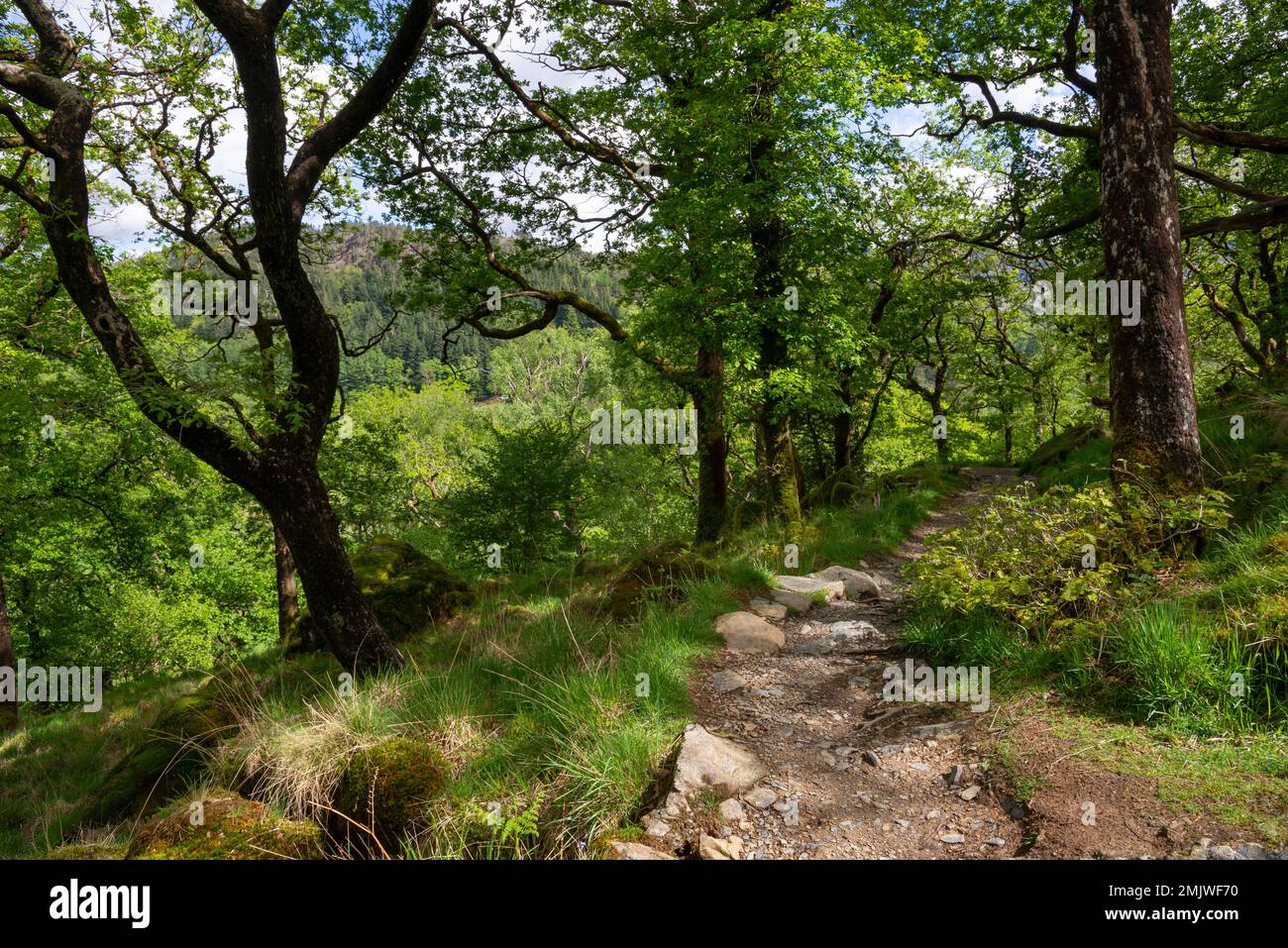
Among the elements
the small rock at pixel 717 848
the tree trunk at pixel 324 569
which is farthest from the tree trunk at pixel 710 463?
the small rock at pixel 717 848

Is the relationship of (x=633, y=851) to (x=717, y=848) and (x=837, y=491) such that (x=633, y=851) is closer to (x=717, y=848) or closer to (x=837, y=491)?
(x=717, y=848)

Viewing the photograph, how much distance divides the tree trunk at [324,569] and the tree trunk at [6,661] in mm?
9173

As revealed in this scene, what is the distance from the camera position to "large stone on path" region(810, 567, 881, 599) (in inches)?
294

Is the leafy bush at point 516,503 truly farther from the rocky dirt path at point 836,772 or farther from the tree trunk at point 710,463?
the rocky dirt path at point 836,772

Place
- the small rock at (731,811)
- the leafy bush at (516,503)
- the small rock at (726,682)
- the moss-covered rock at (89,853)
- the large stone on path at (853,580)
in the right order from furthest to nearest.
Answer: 1. the leafy bush at (516,503)
2. the large stone on path at (853,580)
3. the small rock at (726,682)
4. the moss-covered rock at (89,853)
5. the small rock at (731,811)

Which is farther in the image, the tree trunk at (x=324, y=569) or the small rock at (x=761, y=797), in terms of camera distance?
the tree trunk at (x=324, y=569)

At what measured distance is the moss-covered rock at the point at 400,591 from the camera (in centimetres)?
1024

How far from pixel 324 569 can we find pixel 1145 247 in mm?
8476

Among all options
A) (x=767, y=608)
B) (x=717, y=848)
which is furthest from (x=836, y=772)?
(x=767, y=608)

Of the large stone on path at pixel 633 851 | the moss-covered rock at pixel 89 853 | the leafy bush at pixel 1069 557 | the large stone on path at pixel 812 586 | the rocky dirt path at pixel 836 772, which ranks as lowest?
the moss-covered rock at pixel 89 853

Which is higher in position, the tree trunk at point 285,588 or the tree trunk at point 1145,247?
the tree trunk at point 1145,247

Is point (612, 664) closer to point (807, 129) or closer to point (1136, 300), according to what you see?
point (1136, 300)

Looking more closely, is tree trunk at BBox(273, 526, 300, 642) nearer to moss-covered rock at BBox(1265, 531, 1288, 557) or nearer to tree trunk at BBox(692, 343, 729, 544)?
tree trunk at BBox(692, 343, 729, 544)

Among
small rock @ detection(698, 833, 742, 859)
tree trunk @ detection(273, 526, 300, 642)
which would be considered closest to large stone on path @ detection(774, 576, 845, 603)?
small rock @ detection(698, 833, 742, 859)
